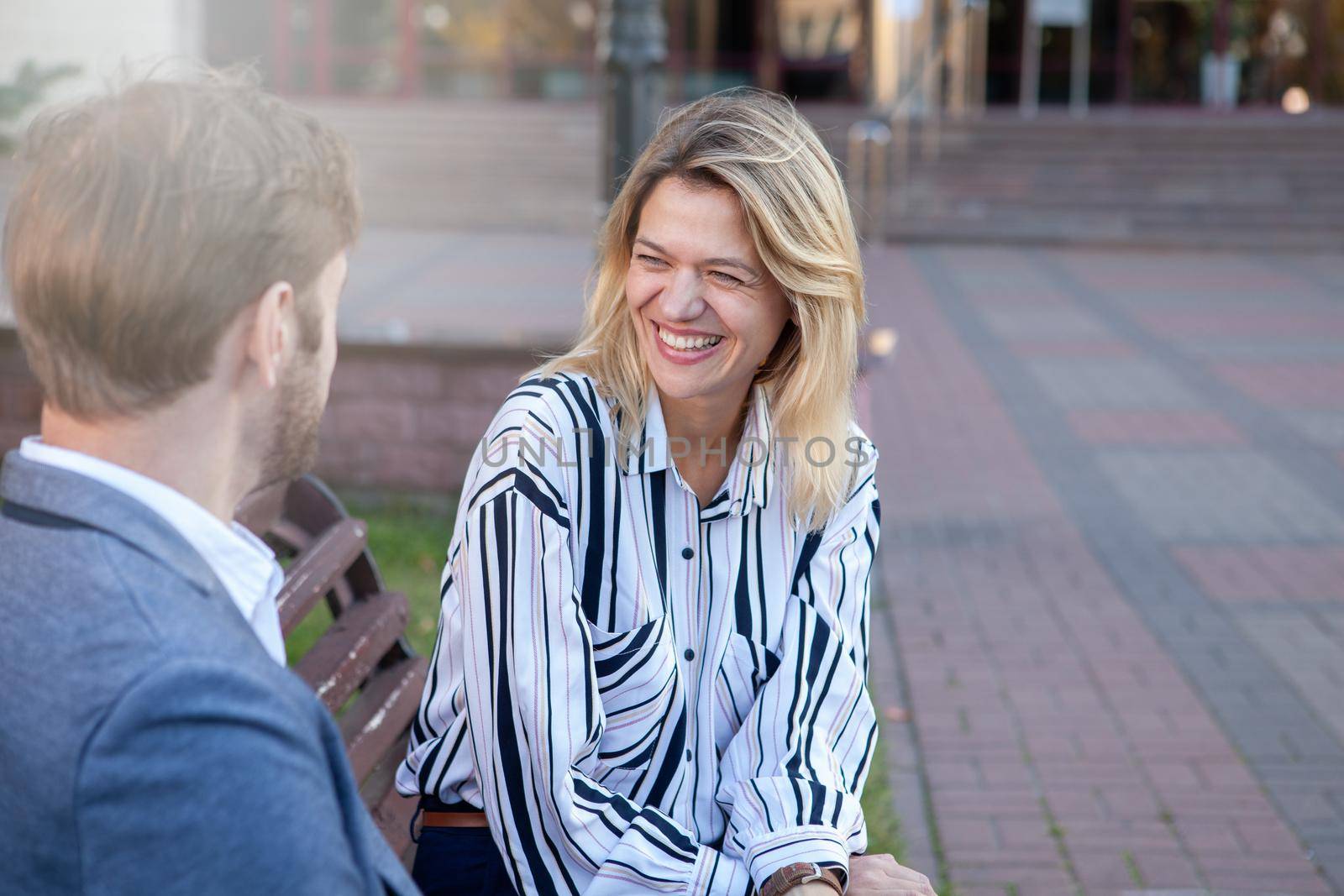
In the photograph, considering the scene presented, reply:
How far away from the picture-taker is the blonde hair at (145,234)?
1.10 m

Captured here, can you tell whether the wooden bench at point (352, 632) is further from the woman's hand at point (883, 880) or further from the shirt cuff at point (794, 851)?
the woman's hand at point (883, 880)

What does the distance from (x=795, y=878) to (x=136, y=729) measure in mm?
1145

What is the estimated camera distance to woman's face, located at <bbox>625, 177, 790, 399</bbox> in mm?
2121

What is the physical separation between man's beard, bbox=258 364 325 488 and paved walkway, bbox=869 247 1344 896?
2.35 meters

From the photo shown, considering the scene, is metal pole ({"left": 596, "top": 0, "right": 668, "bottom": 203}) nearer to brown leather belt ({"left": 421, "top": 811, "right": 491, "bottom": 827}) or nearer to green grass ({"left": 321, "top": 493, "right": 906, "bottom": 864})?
green grass ({"left": 321, "top": 493, "right": 906, "bottom": 864})

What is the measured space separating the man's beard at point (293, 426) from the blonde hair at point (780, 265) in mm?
868

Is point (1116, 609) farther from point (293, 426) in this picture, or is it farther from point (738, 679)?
Answer: point (293, 426)

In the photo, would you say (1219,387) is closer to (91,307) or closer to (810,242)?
(810,242)

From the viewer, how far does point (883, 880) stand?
196 centimetres

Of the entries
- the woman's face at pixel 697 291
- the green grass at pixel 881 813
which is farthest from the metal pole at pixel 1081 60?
the woman's face at pixel 697 291

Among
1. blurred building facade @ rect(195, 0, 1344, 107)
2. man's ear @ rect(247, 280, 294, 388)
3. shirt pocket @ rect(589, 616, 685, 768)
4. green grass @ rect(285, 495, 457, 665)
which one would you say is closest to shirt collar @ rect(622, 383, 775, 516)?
shirt pocket @ rect(589, 616, 685, 768)

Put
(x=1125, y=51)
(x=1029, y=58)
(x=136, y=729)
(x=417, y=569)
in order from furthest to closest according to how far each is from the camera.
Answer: (x=1125, y=51) → (x=1029, y=58) → (x=417, y=569) → (x=136, y=729)

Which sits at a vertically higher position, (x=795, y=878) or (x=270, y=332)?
(x=270, y=332)

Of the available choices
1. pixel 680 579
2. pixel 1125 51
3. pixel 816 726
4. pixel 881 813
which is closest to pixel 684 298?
pixel 680 579
